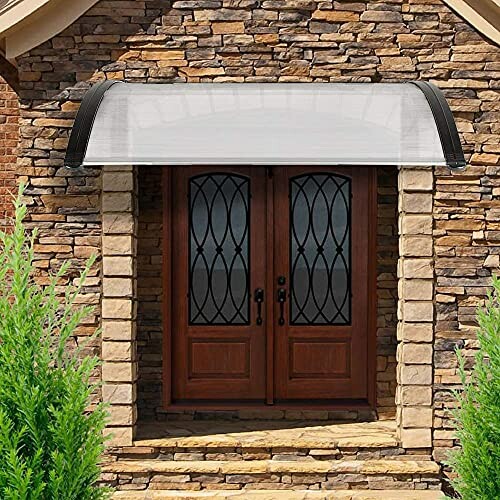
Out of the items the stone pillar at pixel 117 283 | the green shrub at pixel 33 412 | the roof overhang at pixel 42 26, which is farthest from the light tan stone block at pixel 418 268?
the green shrub at pixel 33 412

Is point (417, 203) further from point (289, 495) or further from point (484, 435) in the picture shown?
point (484, 435)

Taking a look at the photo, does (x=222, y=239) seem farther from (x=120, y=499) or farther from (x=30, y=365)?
(x=30, y=365)

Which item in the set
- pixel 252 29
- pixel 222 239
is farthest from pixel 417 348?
pixel 252 29

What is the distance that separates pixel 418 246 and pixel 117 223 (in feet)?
11.2

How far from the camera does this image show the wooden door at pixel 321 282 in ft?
40.6

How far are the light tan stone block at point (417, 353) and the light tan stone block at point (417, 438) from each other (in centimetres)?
79

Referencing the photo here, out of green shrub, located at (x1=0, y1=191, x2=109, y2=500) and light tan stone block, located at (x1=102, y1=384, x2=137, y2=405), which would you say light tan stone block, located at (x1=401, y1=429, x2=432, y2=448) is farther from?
green shrub, located at (x1=0, y1=191, x2=109, y2=500)

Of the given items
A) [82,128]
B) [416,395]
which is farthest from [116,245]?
[416,395]

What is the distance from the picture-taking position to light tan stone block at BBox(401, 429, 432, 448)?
10695mm

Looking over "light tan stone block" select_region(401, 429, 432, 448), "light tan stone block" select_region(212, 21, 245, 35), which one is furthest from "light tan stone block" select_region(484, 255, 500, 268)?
"light tan stone block" select_region(212, 21, 245, 35)

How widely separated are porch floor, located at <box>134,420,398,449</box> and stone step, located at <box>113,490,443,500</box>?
0.53 m

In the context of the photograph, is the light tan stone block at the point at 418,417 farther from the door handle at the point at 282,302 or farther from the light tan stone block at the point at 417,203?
the door handle at the point at 282,302

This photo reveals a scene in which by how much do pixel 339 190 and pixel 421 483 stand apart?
3.91 metres

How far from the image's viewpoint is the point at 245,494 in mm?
10570
